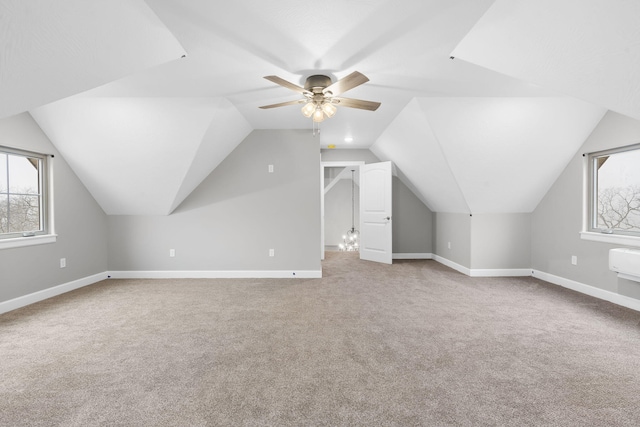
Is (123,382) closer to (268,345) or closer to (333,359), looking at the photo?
(268,345)

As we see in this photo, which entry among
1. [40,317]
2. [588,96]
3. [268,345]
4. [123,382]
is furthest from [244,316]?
[588,96]

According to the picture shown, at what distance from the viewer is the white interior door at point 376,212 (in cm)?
554

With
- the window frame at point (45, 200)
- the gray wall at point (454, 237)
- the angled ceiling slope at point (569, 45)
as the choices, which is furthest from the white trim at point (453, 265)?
the window frame at point (45, 200)

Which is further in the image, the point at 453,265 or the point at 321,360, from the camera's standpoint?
the point at 453,265

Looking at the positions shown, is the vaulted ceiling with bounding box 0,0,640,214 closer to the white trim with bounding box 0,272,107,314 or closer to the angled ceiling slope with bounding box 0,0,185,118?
the angled ceiling slope with bounding box 0,0,185,118

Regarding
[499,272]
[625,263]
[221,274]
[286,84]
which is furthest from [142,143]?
[625,263]

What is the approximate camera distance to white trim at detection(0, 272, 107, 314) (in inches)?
121

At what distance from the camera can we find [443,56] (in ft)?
7.63

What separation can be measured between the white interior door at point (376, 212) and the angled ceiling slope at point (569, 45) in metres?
3.41

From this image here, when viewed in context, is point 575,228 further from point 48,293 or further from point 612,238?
point 48,293

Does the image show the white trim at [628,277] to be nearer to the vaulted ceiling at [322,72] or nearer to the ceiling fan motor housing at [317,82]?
the vaulted ceiling at [322,72]

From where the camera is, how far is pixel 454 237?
16.7 ft

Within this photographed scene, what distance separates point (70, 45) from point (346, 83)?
1.78 meters

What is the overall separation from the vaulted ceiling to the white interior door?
97cm
